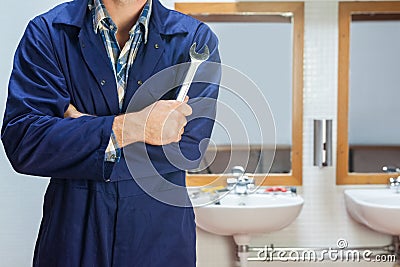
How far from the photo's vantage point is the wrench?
136 cm

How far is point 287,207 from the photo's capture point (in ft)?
8.10

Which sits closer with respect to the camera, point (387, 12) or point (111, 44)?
A: point (111, 44)

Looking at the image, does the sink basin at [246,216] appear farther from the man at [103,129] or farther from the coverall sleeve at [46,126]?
the coverall sleeve at [46,126]

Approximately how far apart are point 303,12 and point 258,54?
280 mm

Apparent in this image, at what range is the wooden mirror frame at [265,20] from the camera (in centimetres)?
269

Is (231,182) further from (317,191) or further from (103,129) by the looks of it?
(103,129)

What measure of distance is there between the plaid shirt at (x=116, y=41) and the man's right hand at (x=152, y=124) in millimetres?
122

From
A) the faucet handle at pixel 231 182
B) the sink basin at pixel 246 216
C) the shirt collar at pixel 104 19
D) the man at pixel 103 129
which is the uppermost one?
the shirt collar at pixel 104 19

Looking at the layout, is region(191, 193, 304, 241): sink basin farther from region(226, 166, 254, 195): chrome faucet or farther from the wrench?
the wrench

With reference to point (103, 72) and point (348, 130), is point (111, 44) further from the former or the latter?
point (348, 130)

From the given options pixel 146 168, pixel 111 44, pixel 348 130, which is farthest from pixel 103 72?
pixel 348 130

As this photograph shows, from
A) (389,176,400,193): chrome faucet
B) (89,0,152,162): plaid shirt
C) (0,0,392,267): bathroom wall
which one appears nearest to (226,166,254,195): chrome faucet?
(0,0,392,267): bathroom wall

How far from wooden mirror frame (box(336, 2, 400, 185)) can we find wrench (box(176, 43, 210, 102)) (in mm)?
1450

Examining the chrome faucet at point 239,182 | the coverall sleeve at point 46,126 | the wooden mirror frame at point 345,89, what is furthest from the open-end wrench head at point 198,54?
the wooden mirror frame at point 345,89
